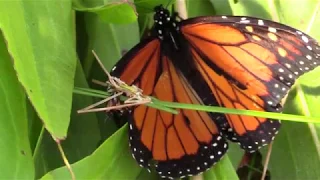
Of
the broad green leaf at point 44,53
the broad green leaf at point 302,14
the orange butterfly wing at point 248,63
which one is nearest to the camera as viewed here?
the broad green leaf at point 44,53

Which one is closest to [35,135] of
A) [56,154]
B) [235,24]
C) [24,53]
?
[56,154]

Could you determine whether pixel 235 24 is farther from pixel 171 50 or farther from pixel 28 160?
pixel 28 160

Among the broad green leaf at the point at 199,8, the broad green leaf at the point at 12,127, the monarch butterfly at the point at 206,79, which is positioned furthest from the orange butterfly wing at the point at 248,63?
the broad green leaf at the point at 12,127

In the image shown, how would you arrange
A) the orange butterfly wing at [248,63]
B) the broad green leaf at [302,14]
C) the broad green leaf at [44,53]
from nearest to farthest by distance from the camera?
1. the broad green leaf at [44,53]
2. the orange butterfly wing at [248,63]
3. the broad green leaf at [302,14]

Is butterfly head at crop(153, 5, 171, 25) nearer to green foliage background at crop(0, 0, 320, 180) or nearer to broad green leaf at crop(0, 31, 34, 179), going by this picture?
green foliage background at crop(0, 0, 320, 180)

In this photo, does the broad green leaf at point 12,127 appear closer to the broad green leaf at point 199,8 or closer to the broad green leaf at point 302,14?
the broad green leaf at point 199,8

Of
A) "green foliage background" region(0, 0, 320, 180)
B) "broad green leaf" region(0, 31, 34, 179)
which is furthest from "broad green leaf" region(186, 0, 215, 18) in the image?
"broad green leaf" region(0, 31, 34, 179)

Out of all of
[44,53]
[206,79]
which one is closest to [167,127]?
[206,79]
